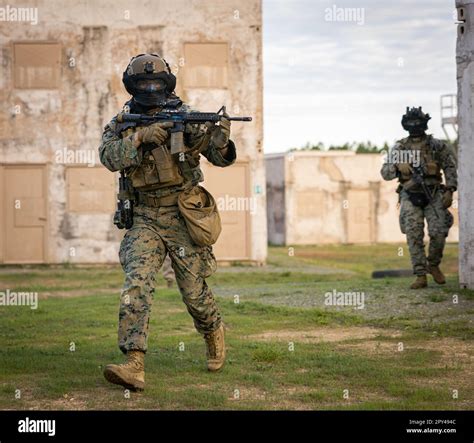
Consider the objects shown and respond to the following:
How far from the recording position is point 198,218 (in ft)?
26.3

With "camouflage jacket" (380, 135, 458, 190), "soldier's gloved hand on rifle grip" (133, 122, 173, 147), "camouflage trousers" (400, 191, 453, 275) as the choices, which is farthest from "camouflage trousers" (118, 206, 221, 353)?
"camouflage jacket" (380, 135, 458, 190)

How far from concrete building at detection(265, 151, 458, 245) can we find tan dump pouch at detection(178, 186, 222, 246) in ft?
97.3

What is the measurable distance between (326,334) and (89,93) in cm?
1579

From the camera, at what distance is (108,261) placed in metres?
25.6

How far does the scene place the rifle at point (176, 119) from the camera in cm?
786

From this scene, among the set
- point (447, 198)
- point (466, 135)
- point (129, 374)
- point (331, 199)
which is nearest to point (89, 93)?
point (447, 198)

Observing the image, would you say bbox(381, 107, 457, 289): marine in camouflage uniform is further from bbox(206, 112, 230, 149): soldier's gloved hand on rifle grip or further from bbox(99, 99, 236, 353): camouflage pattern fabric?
bbox(206, 112, 230, 149): soldier's gloved hand on rifle grip

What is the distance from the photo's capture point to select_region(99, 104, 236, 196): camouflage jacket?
7838 mm

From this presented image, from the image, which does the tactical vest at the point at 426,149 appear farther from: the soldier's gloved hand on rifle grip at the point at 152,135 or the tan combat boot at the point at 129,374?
the tan combat boot at the point at 129,374

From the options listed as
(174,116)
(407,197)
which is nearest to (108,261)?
(407,197)

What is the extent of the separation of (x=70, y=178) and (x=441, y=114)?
16.1 meters

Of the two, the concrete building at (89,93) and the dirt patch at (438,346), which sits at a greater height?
the concrete building at (89,93)

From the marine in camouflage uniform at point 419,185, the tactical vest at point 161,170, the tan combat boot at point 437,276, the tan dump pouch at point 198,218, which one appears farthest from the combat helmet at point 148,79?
the tan combat boot at point 437,276

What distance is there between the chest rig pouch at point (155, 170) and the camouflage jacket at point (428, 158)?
645 cm
